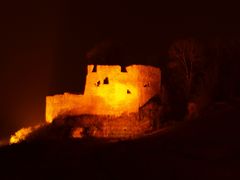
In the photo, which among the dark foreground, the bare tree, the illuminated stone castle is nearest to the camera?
the dark foreground

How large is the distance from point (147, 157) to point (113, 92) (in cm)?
1366

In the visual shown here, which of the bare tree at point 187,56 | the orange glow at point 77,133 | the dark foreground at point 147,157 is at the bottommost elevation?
the orange glow at point 77,133

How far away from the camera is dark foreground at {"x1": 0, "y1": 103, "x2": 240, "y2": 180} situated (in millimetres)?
18484

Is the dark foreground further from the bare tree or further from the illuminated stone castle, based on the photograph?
the bare tree

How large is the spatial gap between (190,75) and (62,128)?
9.65m

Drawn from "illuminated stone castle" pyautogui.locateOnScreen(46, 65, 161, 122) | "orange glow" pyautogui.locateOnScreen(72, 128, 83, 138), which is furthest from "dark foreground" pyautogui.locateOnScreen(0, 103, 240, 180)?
"illuminated stone castle" pyautogui.locateOnScreen(46, 65, 161, 122)

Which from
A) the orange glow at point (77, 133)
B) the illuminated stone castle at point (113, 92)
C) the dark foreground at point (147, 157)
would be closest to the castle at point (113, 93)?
the illuminated stone castle at point (113, 92)

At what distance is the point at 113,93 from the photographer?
34.2 metres

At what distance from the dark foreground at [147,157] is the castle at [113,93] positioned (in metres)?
6.50

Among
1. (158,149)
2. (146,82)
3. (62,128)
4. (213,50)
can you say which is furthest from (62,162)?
(213,50)

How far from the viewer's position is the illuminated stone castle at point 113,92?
112ft

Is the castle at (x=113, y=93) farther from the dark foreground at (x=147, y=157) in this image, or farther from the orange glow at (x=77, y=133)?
the dark foreground at (x=147, y=157)

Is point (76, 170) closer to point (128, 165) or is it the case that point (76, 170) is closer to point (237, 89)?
point (128, 165)

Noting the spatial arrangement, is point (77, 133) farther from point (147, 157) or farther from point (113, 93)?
point (147, 157)
